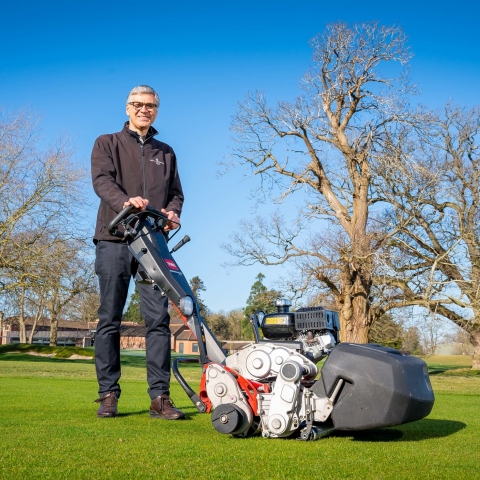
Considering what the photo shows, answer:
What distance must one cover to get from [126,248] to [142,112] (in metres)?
1.06

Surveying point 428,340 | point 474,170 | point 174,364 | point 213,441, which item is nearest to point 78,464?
point 213,441

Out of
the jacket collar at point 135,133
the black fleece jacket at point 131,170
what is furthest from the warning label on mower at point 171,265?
the jacket collar at point 135,133

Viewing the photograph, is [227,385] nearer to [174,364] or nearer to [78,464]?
[174,364]

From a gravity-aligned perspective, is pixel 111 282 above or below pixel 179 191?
below

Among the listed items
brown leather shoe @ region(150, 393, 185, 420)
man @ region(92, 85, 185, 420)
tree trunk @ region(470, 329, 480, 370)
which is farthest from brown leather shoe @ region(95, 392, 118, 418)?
tree trunk @ region(470, 329, 480, 370)

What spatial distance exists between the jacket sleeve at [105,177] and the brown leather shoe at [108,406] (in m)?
1.32

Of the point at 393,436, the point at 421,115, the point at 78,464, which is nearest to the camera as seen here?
the point at 78,464

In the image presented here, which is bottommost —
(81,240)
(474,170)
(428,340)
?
(428,340)

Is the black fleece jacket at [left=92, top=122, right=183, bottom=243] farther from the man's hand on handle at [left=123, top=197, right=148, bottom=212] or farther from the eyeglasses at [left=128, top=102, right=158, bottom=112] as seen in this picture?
the man's hand on handle at [left=123, top=197, right=148, bottom=212]

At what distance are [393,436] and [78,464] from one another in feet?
6.95

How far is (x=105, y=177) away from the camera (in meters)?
4.55

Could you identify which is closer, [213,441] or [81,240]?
[213,441]

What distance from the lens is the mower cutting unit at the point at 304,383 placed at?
338cm

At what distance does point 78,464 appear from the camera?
8.64ft
